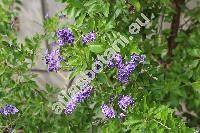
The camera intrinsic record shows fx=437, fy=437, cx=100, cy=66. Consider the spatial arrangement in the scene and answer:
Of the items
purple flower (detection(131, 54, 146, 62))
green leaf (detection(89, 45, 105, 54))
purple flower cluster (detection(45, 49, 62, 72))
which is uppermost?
purple flower cluster (detection(45, 49, 62, 72))

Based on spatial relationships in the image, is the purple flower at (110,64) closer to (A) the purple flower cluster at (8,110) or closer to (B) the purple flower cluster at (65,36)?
(B) the purple flower cluster at (65,36)

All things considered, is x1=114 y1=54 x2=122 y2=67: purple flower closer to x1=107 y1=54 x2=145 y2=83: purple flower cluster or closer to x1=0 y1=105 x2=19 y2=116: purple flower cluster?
x1=107 y1=54 x2=145 y2=83: purple flower cluster

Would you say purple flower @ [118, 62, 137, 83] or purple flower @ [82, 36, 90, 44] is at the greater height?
purple flower @ [82, 36, 90, 44]

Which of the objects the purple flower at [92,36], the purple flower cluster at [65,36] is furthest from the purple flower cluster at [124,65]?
the purple flower cluster at [65,36]

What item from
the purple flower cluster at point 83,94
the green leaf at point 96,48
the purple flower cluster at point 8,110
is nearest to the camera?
the green leaf at point 96,48

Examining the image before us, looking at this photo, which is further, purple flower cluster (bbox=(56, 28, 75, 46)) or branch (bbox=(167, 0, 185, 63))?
branch (bbox=(167, 0, 185, 63))

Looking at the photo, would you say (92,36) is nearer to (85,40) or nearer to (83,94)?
(85,40)

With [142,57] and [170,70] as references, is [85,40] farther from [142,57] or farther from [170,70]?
[170,70]

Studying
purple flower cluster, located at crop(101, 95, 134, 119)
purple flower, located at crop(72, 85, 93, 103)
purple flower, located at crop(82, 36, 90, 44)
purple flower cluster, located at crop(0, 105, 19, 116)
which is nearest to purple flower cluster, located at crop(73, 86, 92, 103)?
purple flower, located at crop(72, 85, 93, 103)

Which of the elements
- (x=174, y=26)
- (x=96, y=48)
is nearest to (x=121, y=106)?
(x=96, y=48)
